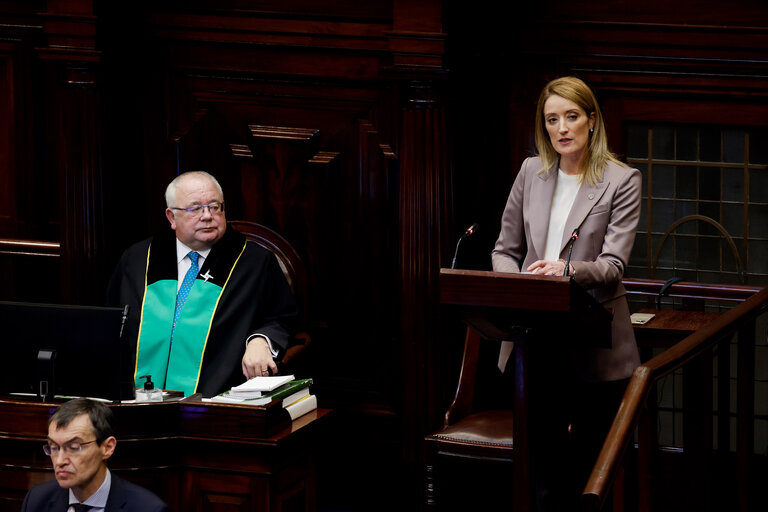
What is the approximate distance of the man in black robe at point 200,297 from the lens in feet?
14.7

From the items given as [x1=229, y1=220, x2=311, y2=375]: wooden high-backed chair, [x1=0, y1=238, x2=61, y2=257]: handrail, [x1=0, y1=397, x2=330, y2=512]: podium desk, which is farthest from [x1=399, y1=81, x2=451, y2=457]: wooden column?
[x1=0, y1=238, x2=61, y2=257]: handrail

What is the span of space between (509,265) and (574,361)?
0.38 m

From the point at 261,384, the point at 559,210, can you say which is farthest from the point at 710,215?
the point at 261,384

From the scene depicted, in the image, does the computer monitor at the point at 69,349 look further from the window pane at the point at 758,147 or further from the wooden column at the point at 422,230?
the window pane at the point at 758,147

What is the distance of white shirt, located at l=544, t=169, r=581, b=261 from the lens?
366 centimetres

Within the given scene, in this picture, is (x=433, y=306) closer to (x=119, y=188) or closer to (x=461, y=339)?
(x=461, y=339)

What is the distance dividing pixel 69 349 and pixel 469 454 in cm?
143

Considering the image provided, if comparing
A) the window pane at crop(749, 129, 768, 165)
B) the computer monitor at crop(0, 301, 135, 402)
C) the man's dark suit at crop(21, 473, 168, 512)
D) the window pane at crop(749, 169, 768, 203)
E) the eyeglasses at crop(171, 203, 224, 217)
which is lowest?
the man's dark suit at crop(21, 473, 168, 512)

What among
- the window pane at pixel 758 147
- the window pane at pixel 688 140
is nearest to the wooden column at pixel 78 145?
the window pane at pixel 688 140

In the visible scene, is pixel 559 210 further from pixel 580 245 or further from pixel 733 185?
pixel 733 185

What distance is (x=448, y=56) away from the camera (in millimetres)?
4770

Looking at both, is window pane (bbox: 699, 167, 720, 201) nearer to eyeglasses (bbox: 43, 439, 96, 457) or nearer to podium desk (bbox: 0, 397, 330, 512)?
podium desk (bbox: 0, 397, 330, 512)

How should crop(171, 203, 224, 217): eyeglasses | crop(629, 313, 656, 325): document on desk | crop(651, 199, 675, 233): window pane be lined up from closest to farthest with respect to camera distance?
crop(629, 313, 656, 325): document on desk → crop(171, 203, 224, 217): eyeglasses → crop(651, 199, 675, 233): window pane

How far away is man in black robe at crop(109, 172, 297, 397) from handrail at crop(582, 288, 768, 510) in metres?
1.83
